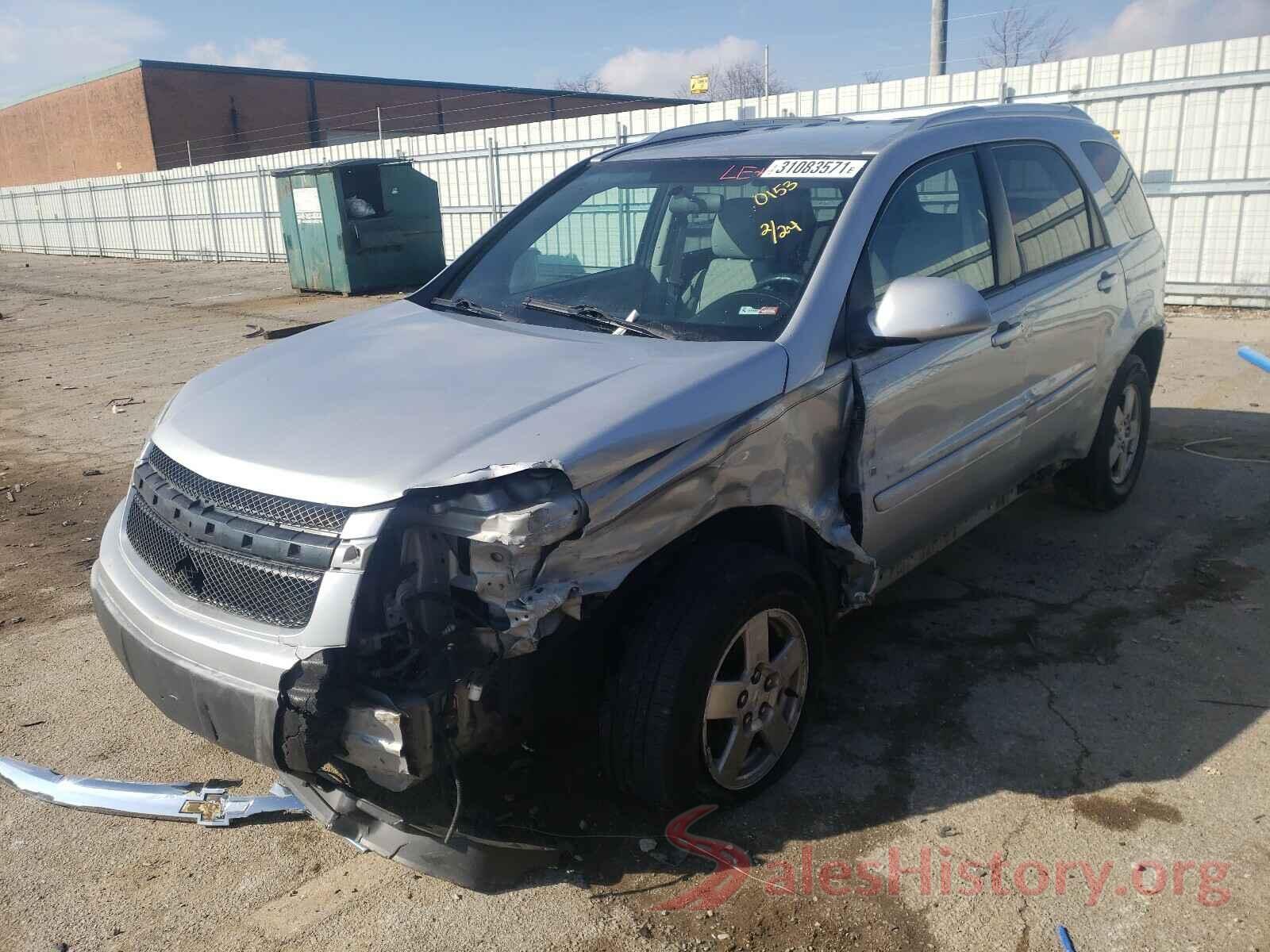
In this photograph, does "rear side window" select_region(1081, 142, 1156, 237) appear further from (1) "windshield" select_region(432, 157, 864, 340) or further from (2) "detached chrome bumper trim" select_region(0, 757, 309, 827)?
(2) "detached chrome bumper trim" select_region(0, 757, 309, 827)

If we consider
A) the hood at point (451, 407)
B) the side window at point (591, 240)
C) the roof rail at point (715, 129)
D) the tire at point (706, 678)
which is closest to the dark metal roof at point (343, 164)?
the roof rail at point (715, 129)

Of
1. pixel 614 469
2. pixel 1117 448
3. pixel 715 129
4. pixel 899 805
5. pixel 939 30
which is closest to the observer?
pixel 614 469

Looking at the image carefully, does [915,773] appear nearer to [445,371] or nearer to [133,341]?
[445,371]

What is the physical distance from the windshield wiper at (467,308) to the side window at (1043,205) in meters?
2.03

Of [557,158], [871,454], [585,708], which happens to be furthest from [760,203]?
[557,158]

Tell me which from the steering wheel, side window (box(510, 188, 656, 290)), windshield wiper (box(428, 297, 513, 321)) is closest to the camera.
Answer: the steering wheel

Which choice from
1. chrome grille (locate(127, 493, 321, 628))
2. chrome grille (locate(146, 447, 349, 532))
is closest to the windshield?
chrome grille (locate(146, 447, 349, 532))

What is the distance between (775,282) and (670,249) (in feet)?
2.29

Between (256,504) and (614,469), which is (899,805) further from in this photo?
(256,504)

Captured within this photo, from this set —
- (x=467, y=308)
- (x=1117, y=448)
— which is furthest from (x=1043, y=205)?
(x=467, y=308)

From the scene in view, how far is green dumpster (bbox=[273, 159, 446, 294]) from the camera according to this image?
49.1 ft

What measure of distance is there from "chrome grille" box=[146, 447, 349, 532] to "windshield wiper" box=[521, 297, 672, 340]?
3.91 feet

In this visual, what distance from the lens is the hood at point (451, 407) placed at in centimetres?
232

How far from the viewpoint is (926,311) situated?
2.94 meters
